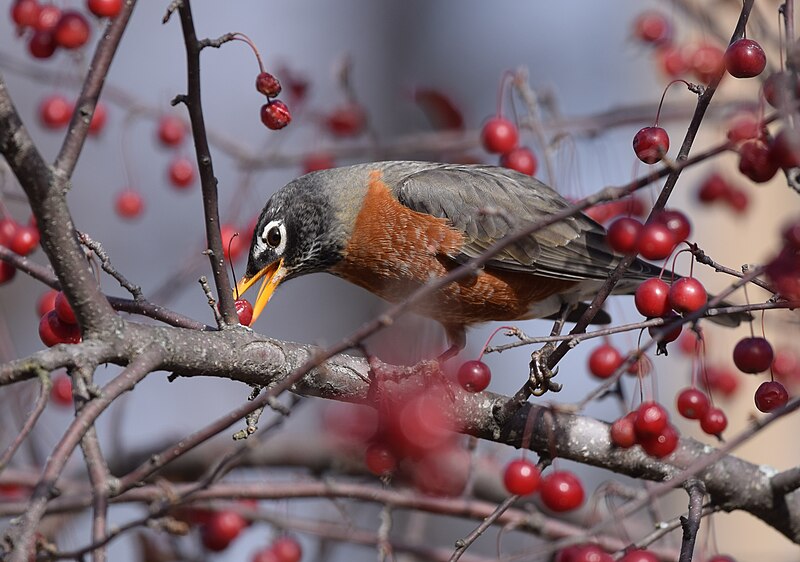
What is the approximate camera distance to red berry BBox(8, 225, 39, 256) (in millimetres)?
2953

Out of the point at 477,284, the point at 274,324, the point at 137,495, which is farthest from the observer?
the point at 274,324

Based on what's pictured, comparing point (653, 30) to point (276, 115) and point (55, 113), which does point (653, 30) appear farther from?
point (55, 113)

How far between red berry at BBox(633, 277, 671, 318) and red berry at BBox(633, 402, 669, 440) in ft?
0.96

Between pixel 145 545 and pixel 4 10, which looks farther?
pixel 4 10

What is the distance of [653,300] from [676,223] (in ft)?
0.71

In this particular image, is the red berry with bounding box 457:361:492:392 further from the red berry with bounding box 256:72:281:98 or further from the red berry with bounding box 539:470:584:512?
the red berry with bounding box 256:72:281:98

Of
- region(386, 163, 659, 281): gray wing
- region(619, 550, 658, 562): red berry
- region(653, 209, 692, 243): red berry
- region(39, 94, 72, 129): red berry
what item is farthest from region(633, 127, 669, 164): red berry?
region(39, 94, 72, 129): red berry

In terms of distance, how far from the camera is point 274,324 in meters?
9.55

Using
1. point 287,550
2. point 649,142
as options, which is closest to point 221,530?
point 287,550

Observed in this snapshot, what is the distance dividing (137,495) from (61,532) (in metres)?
0.97

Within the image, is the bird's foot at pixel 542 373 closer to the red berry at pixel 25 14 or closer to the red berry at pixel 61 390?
the red berry at pixel 25 14

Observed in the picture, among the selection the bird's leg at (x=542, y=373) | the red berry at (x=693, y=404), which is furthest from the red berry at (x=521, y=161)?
the red berry at (x=693, y=404)

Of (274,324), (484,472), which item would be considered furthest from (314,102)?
(274,324)

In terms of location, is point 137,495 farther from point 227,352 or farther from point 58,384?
point 227,352
